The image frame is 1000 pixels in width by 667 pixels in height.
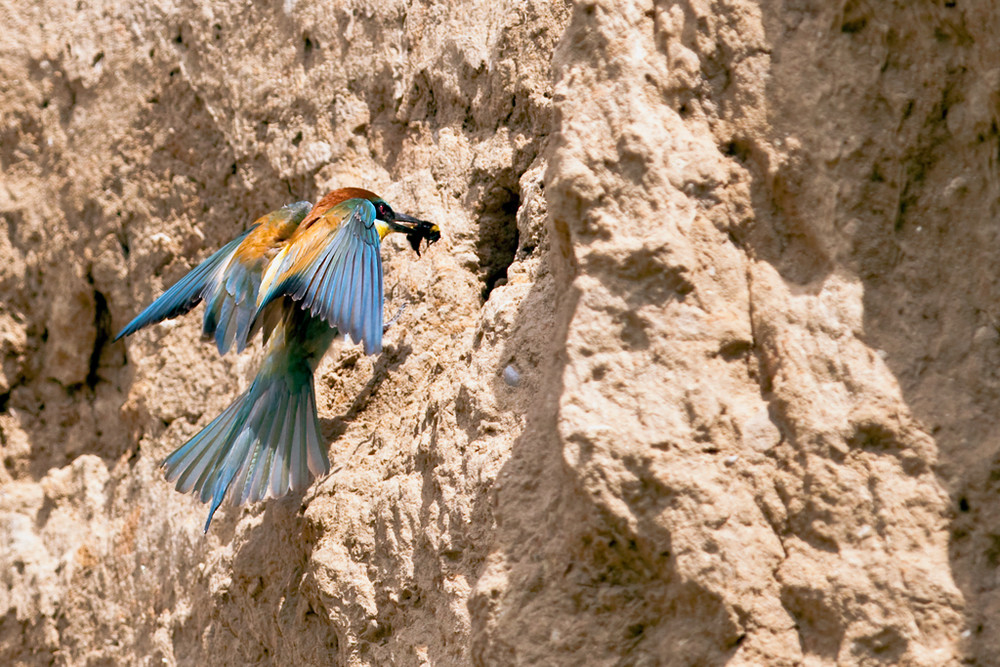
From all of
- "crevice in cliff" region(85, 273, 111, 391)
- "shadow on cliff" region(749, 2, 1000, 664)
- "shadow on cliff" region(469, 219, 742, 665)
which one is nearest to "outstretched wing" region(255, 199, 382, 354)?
"shadow on cliff" region(469, 219, 742, 665)

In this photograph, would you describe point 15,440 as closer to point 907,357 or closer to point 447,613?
point 447,613

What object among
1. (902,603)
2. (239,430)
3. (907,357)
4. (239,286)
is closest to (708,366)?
(907,357)

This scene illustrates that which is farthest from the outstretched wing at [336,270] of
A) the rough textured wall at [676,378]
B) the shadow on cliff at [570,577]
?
the shadow on cliff at [570,577]

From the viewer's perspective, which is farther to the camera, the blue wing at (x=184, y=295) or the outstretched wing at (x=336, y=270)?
the blue wing at (x=184, y=295)

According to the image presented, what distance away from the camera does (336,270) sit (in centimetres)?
262

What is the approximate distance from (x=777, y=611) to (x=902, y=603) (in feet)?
0.55

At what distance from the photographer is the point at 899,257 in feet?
5.46

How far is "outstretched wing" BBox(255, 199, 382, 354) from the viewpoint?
250 centimetres

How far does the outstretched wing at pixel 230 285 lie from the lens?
2801mm

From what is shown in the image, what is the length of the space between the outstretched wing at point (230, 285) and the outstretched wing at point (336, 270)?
0.07 m

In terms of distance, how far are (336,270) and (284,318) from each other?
0.24m

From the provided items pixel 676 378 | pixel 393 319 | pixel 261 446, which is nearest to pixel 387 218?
pixel 393 319

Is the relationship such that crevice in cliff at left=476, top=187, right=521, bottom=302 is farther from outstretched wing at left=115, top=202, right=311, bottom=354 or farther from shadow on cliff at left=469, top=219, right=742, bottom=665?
shadow on cliff at left=469, top=219, right=742, bottom=665

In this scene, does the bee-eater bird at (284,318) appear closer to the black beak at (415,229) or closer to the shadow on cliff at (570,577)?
the black beak at (415,229)
